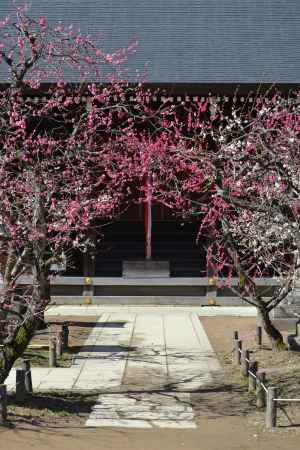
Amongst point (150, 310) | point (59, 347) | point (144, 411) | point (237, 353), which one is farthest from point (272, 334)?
point (150, 310)

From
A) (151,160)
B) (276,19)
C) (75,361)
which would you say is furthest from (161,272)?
(276,19)

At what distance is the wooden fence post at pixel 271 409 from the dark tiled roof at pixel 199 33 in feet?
38.9

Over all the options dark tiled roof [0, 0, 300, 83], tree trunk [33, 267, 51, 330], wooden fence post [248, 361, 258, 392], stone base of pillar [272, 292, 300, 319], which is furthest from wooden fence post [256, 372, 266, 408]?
dark tiled roof [0, 0, 300, 83]

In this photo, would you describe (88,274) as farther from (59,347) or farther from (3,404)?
(3,404)

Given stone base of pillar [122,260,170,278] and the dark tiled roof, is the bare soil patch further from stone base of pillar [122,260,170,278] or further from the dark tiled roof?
the dark tiled roof

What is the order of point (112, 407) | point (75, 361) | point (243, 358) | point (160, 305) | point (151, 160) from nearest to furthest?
point (112, 407), point (243, 358), point (75, 361), point (151, 160), point (160, 305)

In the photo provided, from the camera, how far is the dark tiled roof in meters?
19.0

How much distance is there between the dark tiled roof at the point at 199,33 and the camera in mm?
18953

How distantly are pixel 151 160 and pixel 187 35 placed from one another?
8.13 meters

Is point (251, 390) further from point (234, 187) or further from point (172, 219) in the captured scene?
point (172, 219)

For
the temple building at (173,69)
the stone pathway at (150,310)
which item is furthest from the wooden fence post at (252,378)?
the temple building at (173,69)

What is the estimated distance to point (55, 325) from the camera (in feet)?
51.0

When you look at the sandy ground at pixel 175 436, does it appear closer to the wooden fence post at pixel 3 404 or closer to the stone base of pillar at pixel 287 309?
the wooden fence post at pixel 3 404

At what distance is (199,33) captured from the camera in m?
20.8
